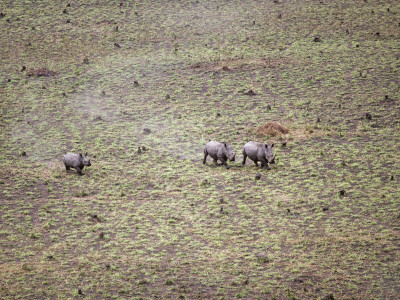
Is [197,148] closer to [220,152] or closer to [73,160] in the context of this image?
[220,152]

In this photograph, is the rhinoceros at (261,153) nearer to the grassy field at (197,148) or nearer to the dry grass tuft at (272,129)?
the grassy field at (197,148)

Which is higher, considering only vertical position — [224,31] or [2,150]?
[224,31]

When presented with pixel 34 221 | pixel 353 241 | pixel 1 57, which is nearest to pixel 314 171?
pixel 353 241

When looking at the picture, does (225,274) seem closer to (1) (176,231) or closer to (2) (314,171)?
(1) (176,231)

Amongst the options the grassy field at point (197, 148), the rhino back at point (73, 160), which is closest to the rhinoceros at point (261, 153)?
the grassy field at point (197, 148)

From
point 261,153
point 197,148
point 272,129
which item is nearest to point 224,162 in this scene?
point 261,153
